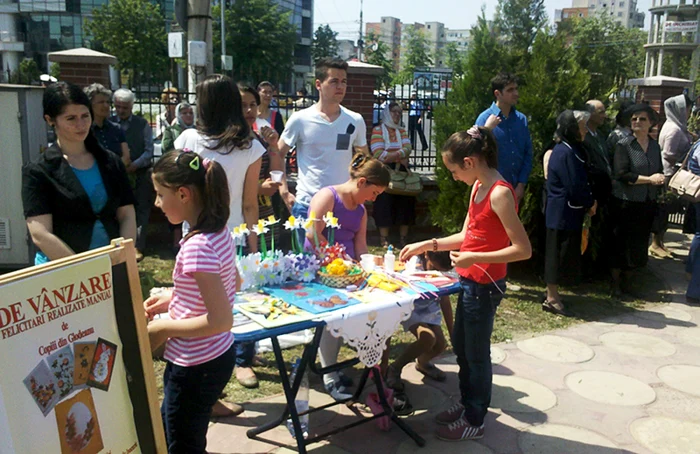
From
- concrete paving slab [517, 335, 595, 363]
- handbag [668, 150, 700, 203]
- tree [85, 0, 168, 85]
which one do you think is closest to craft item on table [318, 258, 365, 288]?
concrete paving slab [517, 335, 595, 363]

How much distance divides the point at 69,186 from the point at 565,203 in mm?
4037

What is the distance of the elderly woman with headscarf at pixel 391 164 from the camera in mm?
7336

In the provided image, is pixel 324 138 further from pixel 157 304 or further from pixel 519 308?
pixel 519 308

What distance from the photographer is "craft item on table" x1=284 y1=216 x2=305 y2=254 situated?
3339 millimetres

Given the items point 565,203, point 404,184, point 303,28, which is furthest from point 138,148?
point 303,28

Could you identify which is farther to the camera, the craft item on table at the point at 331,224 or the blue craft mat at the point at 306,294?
the craft item on table at the point at 331,224

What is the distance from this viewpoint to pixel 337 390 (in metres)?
3.71

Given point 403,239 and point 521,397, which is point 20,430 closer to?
point 521,397

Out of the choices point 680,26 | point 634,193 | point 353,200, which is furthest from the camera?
point 680,26

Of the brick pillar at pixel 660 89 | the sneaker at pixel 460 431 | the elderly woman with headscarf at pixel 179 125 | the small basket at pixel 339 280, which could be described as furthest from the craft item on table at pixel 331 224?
the brick pillar at pixel 660 89

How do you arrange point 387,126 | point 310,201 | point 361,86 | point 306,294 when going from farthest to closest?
1. point 361,86
2. point 387,126
3. point 310,201
4. point 306,294

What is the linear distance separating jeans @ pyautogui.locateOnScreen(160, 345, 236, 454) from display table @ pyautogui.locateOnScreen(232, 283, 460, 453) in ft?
0.97

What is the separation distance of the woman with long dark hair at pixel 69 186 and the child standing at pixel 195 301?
3.02 ft

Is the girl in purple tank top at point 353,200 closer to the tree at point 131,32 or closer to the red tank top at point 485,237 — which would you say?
the red tank top at point 485,237
